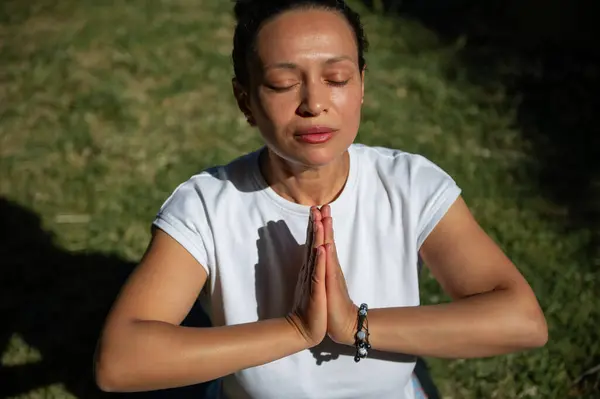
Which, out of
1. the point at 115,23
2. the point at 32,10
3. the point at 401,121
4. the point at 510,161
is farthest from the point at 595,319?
the point at 32,10

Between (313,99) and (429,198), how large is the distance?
451 mm

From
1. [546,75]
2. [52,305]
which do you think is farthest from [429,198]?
[546,75]

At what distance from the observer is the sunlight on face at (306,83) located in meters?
1.59

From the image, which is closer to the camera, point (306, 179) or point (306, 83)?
point (306, 83)

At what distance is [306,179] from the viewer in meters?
1.78

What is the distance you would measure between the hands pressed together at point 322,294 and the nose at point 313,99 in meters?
0.23

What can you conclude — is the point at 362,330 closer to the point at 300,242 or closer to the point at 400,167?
the point at 300,242

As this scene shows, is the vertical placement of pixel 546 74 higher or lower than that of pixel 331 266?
higher

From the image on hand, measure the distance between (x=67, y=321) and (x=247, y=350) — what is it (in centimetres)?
169

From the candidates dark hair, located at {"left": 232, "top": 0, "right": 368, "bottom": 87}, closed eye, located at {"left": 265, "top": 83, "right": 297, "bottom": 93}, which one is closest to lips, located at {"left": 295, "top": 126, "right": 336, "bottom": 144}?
closed eye, located at {"left": 265, "top": 83, "right": 297, "bottom": 93}

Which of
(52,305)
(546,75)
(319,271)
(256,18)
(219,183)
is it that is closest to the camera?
(319,271)

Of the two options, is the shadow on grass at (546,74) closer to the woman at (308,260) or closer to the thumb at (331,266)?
the woman at (308,260)

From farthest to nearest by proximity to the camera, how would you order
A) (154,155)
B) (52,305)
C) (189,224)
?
(154,155)
(52,305)
(189,224)

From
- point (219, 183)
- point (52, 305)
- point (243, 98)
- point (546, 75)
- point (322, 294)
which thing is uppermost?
point (546, 75)
